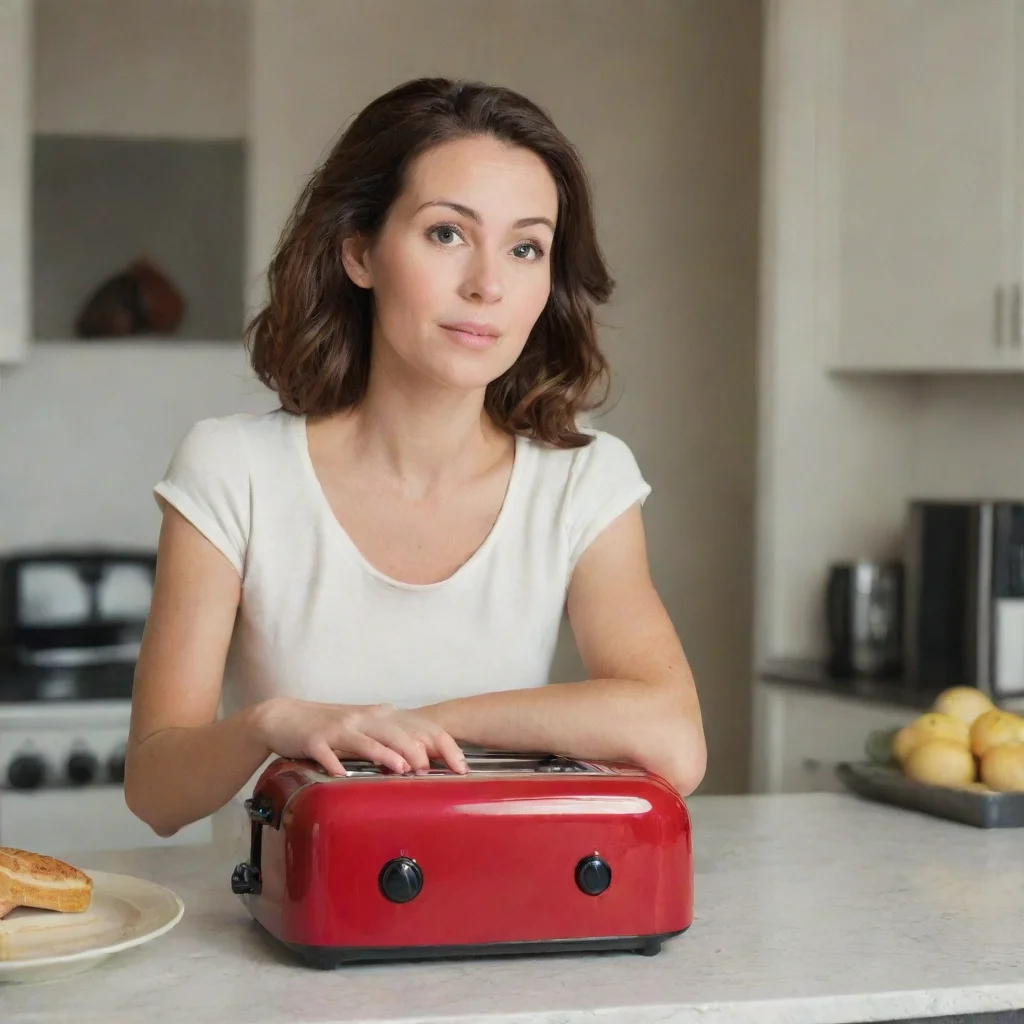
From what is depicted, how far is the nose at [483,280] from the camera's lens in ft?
5.38

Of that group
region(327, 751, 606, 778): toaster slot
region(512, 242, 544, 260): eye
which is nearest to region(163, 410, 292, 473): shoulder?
region(512, 242, 544, 260): eye

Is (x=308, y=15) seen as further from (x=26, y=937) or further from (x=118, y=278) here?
(x=26, y=937)

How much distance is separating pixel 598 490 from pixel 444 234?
37cm

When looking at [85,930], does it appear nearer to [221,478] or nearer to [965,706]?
[221,478]

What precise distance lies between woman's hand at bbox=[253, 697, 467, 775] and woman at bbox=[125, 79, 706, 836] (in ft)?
0.74

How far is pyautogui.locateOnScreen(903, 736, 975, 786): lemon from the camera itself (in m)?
1.86

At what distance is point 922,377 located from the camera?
12.2 ft

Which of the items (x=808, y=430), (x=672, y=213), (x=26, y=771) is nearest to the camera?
(x=26, y=771)

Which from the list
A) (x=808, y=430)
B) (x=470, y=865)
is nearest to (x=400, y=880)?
(x=470, y=865)

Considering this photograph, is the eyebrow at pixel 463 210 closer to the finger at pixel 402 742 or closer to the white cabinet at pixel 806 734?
the finger at pixel 402 742

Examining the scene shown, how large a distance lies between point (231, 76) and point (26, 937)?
3032 millimetres

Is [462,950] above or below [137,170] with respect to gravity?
below

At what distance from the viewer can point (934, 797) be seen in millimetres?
1839

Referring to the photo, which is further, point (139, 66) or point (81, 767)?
point (139, 66)
